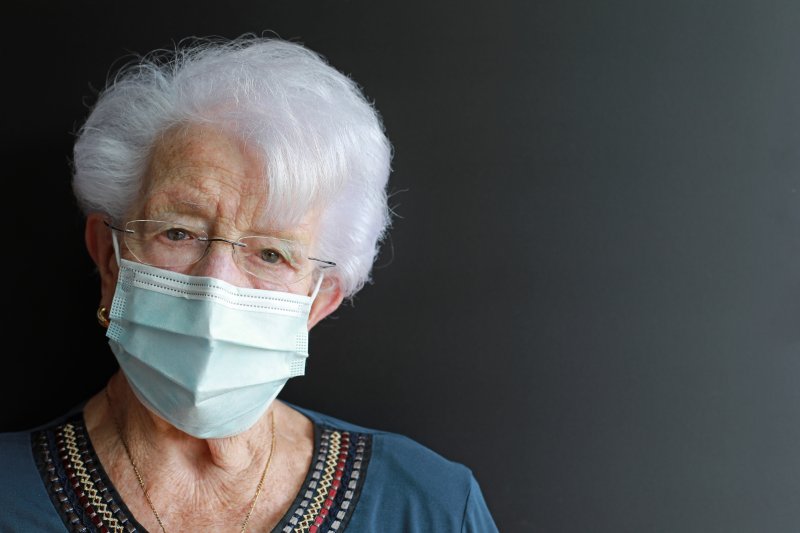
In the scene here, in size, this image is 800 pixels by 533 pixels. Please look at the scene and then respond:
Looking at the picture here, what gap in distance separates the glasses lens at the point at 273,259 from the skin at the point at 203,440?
19 millimetres

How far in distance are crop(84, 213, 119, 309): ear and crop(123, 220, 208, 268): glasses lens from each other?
4.2 inches

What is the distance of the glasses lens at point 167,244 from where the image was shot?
1444mm

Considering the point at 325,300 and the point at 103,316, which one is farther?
the point at 325,300

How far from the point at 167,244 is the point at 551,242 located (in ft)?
3.10

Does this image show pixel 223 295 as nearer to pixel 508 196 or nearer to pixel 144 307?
pixel 144 307

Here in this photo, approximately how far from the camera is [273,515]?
5.27ft

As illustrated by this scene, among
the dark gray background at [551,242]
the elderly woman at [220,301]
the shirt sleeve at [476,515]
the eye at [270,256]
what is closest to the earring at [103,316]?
the elderly woman at [220,301]

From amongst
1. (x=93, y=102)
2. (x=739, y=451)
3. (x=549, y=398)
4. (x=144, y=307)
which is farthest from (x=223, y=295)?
(x=739, y=451)

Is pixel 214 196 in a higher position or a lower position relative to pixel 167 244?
higher

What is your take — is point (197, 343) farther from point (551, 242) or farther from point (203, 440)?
point (551, 242)

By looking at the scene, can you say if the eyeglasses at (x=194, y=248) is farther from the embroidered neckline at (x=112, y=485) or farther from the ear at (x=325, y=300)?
the embroidered neckline at (x=112, y=485)

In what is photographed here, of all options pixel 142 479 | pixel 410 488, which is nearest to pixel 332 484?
pixel 410 488

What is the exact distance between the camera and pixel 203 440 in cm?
160

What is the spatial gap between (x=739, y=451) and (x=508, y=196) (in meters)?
0.87
